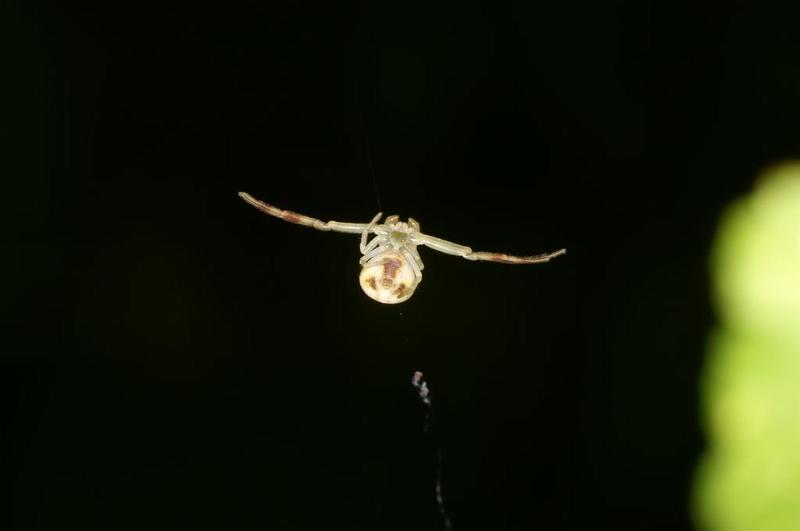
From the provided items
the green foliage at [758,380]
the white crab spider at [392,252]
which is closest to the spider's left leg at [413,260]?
the white crab spider at [392,252]

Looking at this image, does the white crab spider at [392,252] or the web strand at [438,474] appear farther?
the web strand at [438,474]

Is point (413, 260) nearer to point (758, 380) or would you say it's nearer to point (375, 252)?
point (375, 252)

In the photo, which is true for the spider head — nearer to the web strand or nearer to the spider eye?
the spider eye

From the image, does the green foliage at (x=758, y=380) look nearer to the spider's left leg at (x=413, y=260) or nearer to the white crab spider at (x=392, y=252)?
the white crab spider at (x=392, y=252)

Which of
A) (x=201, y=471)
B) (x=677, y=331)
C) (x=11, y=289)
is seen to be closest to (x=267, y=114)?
(x=11, y=289)

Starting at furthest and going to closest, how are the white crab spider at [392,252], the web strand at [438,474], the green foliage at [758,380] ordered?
the web strand at [438,474] → the white crab spider at [392,252] → the green foliage at [758,380]

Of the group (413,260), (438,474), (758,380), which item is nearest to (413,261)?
(413,260)

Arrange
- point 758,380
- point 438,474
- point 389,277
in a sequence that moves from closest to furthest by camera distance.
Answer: point 758,380 < point 389,277 < point 438,474

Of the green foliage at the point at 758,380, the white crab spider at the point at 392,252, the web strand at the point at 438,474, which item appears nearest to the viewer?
the green foliage at the point at 758,380
